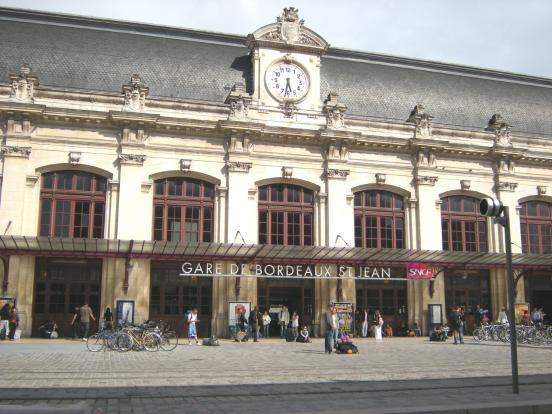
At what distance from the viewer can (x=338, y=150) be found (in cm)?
3056

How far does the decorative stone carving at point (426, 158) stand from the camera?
31.9m

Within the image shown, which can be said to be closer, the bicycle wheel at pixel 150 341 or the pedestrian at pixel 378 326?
the bicycle wheel at pixel 150 341

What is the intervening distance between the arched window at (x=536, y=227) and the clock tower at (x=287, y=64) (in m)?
13.3

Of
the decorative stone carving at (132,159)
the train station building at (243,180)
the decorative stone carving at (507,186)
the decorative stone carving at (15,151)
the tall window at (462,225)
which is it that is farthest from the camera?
the decorative stone carving at (507,186)

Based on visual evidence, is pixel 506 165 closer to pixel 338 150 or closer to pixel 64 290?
pixel 338 150

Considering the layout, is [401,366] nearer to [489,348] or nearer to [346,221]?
[489,348]

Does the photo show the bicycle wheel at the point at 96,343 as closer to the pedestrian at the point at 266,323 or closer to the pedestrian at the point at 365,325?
the pedestrian at the point at 266,323

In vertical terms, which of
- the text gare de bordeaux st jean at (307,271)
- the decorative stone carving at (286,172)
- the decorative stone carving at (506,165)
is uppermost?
the decorative stone carving at (506,165)

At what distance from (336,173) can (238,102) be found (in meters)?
5.91

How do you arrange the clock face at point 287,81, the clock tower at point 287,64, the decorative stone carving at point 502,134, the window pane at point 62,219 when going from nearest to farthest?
the window pane at point 62,219 < the clock tower at point 287,64 < the clock face at point 287,81 < the decorative stone carving at point 502,134

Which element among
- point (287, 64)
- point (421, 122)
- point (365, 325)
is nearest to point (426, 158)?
point (421, 122)

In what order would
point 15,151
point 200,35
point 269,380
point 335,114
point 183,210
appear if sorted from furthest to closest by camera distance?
1. point 200,35
2. point 335,114
3. point 183,210
4. point 15,151
5. point 269,380

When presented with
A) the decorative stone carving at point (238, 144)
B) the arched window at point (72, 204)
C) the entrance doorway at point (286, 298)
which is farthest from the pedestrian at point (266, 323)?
the arched window at point (72, 204)

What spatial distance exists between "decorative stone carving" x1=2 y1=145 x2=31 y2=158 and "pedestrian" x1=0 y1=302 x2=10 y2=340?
6.41 meters
